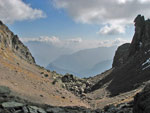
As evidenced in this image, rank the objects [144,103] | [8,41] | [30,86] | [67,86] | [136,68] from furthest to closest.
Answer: [136,68] < [67,86] < [8,41] < [30,86] < [144,103]

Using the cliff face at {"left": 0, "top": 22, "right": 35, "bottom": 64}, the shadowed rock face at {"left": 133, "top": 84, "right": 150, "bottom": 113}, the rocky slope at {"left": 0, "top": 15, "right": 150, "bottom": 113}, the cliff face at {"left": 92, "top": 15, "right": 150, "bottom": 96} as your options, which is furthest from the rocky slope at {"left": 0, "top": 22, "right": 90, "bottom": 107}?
the cliff face at {"left": 92, "top": 15, "right": 150, "bottom": 96}

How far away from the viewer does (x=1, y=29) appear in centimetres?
8388

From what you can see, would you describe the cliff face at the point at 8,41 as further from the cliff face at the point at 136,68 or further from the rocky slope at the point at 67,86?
the cliff face at the point at 136,68

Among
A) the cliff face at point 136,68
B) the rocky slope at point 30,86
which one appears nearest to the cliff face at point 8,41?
the rocky slope at point 30,86

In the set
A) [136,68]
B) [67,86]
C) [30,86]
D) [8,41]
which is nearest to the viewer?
[30,86]

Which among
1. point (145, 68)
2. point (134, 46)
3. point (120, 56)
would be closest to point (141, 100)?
point (145, 68)

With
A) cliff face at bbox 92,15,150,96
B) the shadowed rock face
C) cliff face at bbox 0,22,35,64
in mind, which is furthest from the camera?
cliff face at bbox 92,15,150,96

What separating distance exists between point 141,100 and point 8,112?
13.7m

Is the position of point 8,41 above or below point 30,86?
above

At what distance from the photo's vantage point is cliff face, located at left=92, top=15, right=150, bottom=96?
7874 cm

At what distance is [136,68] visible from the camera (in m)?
91.2

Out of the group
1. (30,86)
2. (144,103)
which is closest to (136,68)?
(30,86)

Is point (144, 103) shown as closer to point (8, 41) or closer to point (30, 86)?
point (30, 86)

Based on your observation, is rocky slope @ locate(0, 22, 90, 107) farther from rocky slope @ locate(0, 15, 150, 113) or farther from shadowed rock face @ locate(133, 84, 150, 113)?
shadowed rock face @ locate(133, 84, 150, 113)
